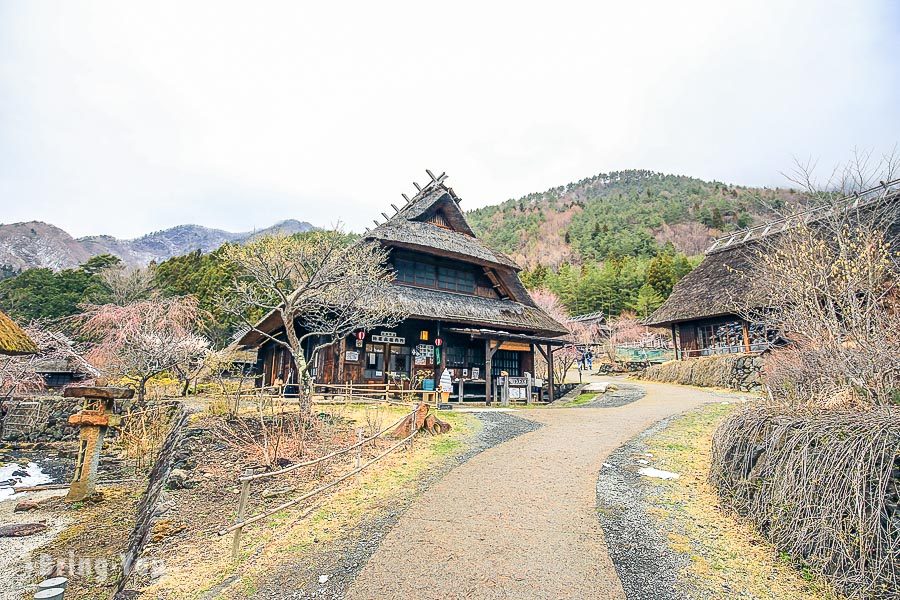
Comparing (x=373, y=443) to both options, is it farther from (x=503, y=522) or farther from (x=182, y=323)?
(x=182, y=323)

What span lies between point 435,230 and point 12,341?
13.7m

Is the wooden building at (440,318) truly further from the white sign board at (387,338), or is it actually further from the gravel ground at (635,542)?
the gravel ground at (635,542)

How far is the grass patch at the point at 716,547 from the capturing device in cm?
366

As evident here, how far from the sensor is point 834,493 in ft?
12.4

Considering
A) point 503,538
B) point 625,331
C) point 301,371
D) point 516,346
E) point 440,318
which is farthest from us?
point 625,331

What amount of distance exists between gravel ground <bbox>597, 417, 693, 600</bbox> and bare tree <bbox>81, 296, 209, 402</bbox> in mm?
15728

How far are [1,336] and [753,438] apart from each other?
11.6m

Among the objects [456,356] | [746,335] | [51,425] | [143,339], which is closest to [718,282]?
[746,335]

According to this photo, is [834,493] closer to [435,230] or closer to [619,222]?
[435,230]

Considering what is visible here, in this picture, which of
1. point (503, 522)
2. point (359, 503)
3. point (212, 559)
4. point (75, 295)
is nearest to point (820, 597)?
point (503, 522)

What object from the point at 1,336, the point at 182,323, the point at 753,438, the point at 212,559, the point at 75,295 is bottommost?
the point at 212,559

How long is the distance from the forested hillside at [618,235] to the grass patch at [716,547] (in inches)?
1164

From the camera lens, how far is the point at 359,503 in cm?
570

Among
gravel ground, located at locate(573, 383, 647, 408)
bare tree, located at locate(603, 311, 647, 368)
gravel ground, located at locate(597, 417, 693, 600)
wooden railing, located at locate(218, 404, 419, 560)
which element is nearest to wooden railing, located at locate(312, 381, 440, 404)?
wooden railing, located at locate(218, 404, 419, 560)
